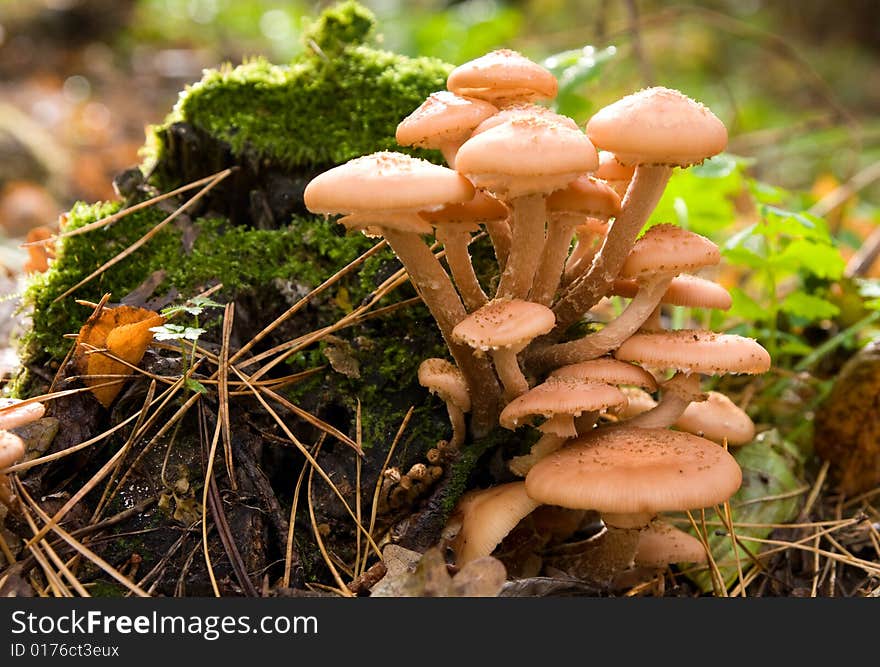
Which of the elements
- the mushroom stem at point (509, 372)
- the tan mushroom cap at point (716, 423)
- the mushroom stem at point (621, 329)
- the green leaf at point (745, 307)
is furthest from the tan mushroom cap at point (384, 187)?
the green leaf at point (745, 307)

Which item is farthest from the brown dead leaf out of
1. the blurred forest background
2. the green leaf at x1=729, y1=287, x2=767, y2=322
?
the green leaf at x1=729, y1=287, x2=767, y2=322

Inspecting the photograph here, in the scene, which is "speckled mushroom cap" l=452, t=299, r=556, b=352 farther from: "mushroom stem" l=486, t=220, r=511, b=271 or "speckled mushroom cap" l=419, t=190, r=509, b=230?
"mushroom stem" l=486, t=220, r=511, b=271

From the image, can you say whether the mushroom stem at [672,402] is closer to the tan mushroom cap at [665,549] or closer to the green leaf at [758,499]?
the tan mushroom cap at [665,549]

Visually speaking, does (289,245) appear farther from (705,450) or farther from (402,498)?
(705,450)

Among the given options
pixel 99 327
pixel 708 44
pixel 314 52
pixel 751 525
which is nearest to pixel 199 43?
pixel 708 44

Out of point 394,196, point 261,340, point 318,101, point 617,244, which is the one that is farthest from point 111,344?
point 617,244
